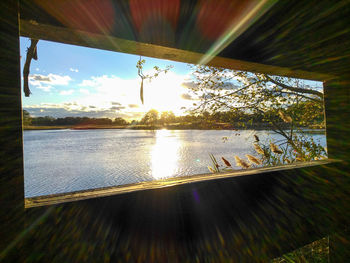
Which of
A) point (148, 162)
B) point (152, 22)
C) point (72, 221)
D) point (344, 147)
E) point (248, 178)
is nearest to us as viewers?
point (72, 221)

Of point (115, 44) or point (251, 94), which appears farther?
point (251, 94)

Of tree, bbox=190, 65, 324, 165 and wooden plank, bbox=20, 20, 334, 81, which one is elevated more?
tree, bbox=190, 65, 324, 165

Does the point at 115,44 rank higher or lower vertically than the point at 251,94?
lower

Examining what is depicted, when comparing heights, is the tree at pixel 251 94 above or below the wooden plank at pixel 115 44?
above

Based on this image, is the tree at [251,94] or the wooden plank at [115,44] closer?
the wooden plank at [115,44]

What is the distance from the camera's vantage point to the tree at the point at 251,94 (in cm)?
361

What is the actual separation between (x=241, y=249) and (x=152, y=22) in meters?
0.82

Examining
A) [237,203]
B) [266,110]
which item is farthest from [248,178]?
[266,110]

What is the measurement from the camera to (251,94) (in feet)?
12.2

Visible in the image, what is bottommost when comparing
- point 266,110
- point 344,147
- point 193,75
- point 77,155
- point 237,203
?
point 77,155

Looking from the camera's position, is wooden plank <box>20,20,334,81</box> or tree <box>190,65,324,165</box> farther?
tree <box>190,65,324,165</box>

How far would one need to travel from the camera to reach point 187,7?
1.99 ft

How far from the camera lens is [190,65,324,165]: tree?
3605 millimetres

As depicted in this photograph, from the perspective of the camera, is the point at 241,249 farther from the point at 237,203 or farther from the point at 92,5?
the point at 92,5
